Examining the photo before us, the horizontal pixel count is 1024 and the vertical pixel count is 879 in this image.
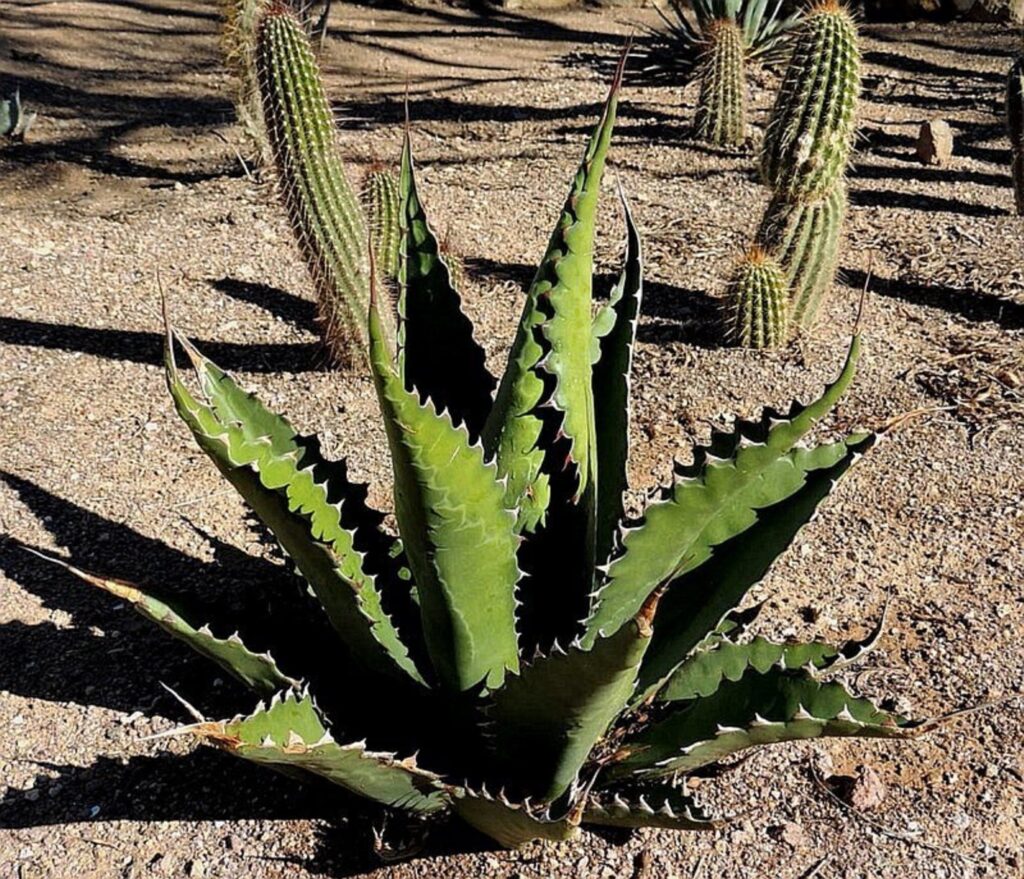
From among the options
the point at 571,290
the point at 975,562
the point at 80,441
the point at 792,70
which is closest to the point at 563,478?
the point at 571,290

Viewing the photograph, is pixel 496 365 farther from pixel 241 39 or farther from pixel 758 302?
pixel 241 39

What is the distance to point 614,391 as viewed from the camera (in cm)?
212

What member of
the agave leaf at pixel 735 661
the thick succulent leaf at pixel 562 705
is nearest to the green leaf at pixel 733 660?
the agave leaf at pixel 735 661

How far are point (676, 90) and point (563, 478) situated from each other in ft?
17.7

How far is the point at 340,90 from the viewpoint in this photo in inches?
285

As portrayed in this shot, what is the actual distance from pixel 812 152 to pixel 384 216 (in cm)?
147

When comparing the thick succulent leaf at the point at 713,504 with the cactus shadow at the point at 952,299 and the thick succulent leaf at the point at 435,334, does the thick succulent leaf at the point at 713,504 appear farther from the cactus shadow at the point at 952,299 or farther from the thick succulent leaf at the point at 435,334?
the cactus shadow at the point at 952,299

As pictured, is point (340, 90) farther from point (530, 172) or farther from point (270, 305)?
point (270, 305)

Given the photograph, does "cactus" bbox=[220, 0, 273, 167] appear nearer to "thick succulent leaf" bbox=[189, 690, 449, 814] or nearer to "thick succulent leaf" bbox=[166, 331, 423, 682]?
"thick succulent leaf" bbox=[166, 331, 423, 682]

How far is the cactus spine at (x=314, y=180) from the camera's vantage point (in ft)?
11.3

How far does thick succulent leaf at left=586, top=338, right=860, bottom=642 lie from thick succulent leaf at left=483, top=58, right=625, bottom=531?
0.18 meters

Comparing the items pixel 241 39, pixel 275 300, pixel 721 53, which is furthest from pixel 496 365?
pixel 721 53

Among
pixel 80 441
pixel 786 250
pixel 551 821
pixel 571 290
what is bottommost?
pixel 80 441

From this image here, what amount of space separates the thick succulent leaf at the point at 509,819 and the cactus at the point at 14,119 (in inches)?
203
